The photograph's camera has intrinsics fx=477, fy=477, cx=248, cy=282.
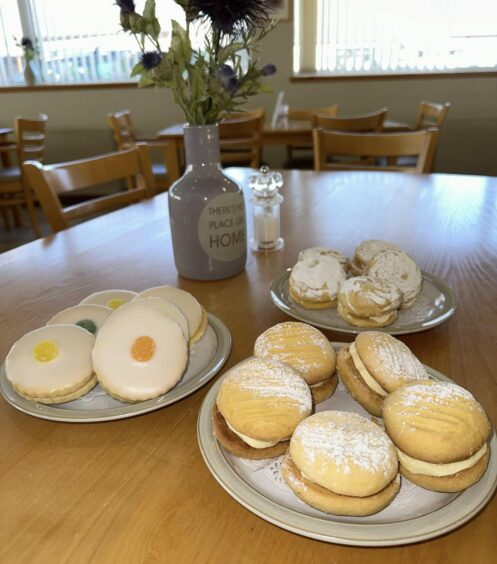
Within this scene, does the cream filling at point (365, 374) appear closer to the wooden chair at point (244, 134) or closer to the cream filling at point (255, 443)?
the cream filling at point (255, 443)

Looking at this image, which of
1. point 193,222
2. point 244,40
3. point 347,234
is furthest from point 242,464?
point 347,234

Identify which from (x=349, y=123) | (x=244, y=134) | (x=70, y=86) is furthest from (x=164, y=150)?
(x=70, y=86)

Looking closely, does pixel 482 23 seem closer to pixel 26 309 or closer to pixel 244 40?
pixel 244 40

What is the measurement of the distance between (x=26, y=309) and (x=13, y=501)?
424 mm

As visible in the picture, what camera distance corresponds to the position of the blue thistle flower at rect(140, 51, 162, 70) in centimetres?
69

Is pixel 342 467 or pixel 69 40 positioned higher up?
pixel 69 40

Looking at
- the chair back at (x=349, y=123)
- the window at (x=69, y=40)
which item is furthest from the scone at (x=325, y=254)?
the window at (x=69, y=40)

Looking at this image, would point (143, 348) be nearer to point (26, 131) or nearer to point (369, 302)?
point (369, 302)

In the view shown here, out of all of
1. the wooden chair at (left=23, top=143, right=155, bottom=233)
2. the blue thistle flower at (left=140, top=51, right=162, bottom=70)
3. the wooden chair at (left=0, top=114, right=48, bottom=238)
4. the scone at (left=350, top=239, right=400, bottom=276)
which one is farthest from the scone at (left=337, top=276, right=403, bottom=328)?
the wooden chair at (left=0, top=114, right=48, bottom=238)

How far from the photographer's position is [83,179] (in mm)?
1371

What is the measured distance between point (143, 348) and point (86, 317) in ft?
0.39

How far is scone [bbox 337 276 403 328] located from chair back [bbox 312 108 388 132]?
1.80 meters

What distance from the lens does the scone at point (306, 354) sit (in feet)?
1.59

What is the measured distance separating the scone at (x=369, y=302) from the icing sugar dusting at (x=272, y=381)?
233 millimetres
